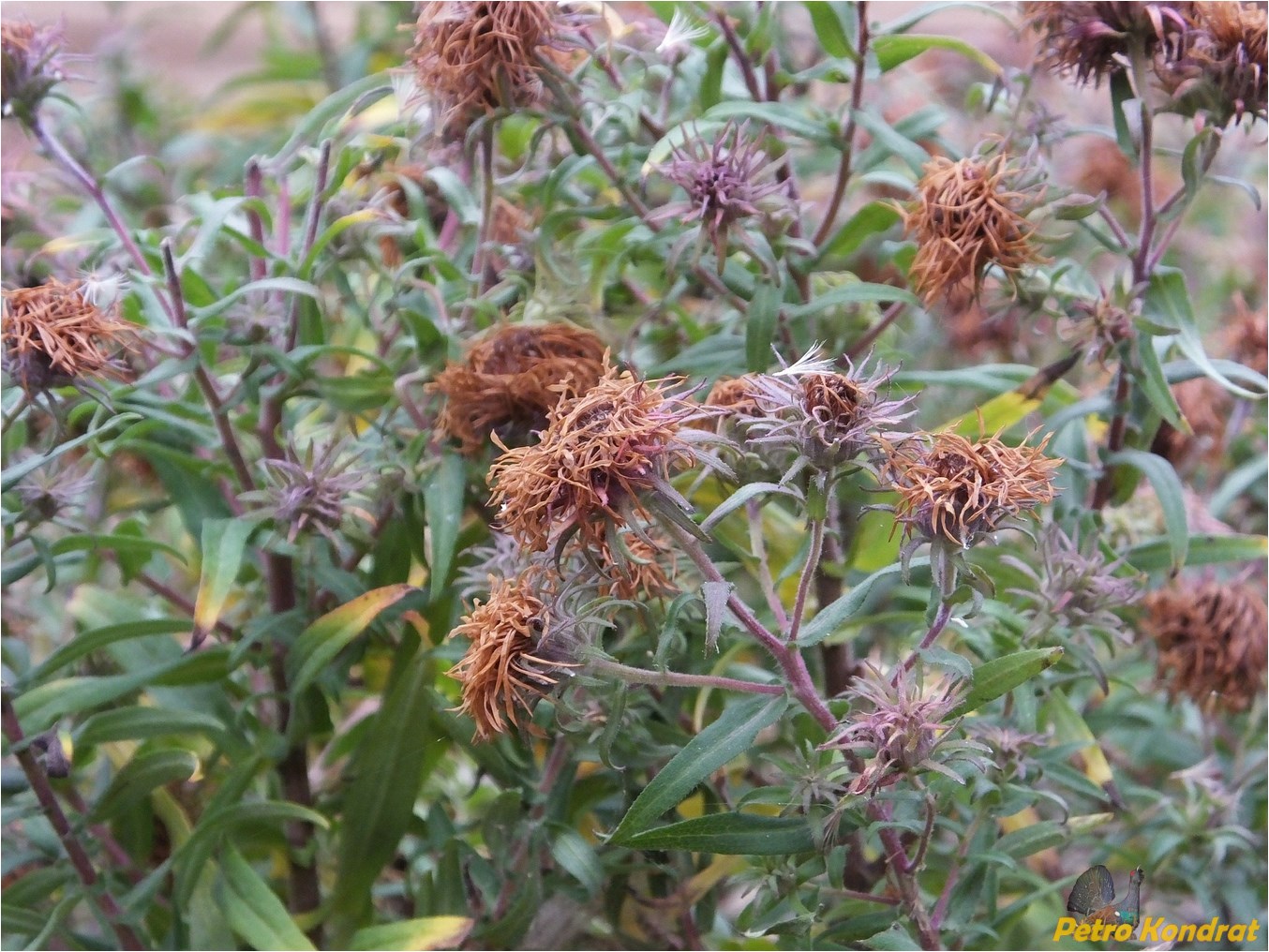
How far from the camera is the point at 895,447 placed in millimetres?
600

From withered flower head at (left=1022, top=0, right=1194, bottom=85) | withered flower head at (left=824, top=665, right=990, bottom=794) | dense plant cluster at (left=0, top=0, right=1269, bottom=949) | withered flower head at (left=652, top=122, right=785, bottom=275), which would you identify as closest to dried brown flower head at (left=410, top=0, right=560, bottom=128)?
dense plant cluster at (left=0, top=0, right=1269, bottom=949)

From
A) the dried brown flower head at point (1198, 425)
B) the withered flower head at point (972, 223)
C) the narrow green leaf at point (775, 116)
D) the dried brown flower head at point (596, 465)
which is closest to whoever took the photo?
the dried brown flower head at point (596, 465)

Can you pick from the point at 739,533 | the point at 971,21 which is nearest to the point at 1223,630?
the point at 739,533

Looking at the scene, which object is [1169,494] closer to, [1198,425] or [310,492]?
[1198,425]

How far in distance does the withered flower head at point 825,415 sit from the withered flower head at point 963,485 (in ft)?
0.06

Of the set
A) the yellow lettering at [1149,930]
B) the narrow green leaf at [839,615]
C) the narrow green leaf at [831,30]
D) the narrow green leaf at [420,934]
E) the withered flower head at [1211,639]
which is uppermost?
the narrow green leaf at [831,30]

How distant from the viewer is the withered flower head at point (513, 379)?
0.80 meters

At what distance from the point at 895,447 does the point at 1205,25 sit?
1.46 ft

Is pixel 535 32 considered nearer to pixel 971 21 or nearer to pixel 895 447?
pixel 895 447

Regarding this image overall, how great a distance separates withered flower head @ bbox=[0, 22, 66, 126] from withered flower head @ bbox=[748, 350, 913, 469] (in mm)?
639

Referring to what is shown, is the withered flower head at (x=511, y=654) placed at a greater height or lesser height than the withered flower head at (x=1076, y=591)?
greater

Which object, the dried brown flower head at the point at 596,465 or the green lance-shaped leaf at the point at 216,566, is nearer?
the dried brown flower head at the point at 596,465

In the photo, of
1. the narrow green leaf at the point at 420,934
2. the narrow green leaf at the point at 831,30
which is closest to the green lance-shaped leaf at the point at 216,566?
the narrow green leaf at the point at 420,934

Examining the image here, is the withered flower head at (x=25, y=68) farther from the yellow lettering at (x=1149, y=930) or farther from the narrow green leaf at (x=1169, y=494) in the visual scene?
the yellow lettering at (x=1149, y=930)
